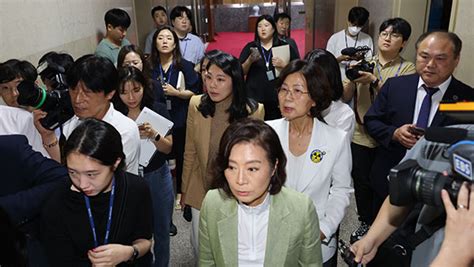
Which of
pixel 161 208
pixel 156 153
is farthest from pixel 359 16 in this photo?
pixel 161 208

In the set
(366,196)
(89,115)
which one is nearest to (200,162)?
(89,115)

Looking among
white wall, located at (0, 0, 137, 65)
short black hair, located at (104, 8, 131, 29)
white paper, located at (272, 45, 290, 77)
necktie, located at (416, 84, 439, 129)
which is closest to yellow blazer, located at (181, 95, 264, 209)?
necktie, located at (416, 84, 439, 129)

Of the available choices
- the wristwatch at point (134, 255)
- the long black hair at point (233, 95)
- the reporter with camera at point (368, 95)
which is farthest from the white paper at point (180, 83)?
the wristwatch at point (134, 255)

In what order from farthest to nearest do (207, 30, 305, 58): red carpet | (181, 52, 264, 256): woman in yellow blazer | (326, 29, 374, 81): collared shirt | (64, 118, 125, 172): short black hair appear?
(207, 30, 305, 58): red carpet
(326, 29, 374, 81): collared shirt
(181, 52, 264, 256): woman in yellow blazer
(64, 118, 125, 172): short black hair

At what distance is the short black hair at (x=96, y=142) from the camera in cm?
142

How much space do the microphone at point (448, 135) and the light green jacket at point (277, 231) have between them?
52 cm

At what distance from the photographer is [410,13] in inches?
155

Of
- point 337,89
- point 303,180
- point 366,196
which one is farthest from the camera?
point 366,196

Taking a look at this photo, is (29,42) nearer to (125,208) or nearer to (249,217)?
(125,208)

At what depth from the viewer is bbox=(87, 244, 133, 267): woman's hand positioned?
1441 mm

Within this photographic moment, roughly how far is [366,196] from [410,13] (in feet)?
6.44

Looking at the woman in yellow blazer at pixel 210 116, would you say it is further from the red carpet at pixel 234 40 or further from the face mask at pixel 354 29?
the red carpet at pixel 234 40

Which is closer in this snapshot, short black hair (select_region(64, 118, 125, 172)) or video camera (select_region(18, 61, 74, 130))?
short black hair (select_region(64, 118, 125, 172))

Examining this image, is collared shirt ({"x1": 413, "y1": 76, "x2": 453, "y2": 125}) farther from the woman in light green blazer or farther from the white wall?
the white wall
